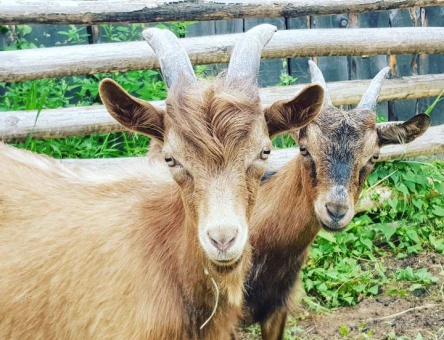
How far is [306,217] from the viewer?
5379 millimetres

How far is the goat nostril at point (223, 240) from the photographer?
3377 millimetres

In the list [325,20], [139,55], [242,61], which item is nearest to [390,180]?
[325,20]

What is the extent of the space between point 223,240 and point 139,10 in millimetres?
3729

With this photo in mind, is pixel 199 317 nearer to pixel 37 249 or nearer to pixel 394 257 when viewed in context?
pixel 37 249

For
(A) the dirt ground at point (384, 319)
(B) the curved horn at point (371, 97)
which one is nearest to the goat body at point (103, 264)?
(B) the curved horn at point (371, 97)

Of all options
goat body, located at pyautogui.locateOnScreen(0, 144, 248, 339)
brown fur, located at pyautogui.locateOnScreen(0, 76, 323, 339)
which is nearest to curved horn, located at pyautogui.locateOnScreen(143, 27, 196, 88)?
brown fur, located at pyautogui.locateOnScreen(0, 76, 323, 339)

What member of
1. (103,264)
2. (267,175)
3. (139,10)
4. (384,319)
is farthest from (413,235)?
(103,264)

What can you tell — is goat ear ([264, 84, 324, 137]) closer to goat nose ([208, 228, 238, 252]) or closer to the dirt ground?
goat nose ([208, 228, 238, 252])

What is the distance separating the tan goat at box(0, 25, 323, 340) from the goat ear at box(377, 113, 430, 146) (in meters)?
1.55

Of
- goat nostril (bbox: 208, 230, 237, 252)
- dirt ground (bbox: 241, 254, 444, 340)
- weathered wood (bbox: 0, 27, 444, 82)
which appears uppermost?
weathered wood (bbox: 0, 27, 444, 82)

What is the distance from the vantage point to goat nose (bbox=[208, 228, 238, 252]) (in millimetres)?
3379

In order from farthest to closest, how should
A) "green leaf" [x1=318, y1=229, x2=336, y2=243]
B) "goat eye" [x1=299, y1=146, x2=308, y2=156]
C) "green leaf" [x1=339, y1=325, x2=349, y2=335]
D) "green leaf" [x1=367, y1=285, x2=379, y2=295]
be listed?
1. "green leaf" [x1=318, y1=229, x2=336, y2=243]
2. "green leaf" [x1=367, y1=285, x2=379, y2=295]
3. "green leaf" [x1=339, y1=325, x2=349, y2=335]
4. "goat eye" [x1=299, y1=146, x2=308, y2=156]

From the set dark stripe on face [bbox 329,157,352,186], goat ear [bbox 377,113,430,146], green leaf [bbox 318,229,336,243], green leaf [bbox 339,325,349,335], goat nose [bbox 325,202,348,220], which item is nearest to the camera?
goat nose [bbox 325,202,348,220]

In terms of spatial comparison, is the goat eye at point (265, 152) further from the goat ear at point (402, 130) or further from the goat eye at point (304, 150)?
the goat ear at point (402, 130)
